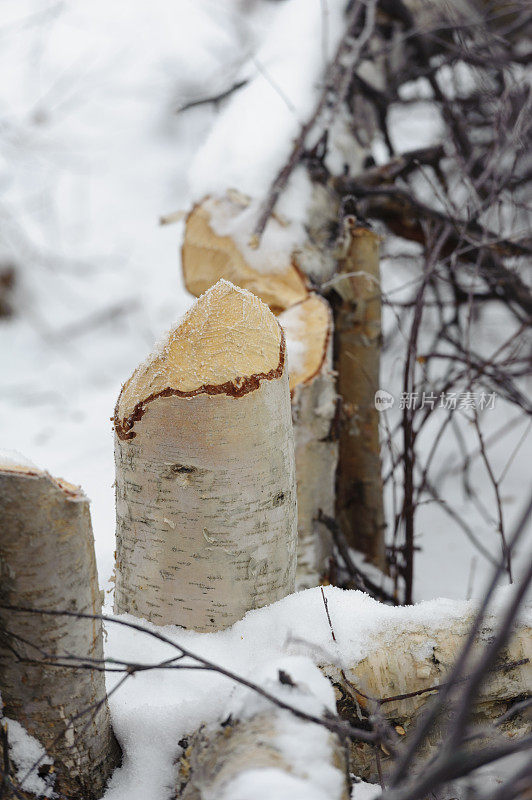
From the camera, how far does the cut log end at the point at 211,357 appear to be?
2.97 ft

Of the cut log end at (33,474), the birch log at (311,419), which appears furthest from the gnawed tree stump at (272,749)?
the birch log at (311,419)

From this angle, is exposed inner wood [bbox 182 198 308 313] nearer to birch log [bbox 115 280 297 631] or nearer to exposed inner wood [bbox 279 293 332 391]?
exposed inner wood [bbox 279 293 332 391]

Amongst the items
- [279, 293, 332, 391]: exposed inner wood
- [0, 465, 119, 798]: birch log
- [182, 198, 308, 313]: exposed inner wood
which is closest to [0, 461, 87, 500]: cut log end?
[0, 465, 119, 798]: birch log

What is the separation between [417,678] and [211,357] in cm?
54

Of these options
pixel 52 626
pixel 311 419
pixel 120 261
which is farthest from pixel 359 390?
pixel 120 261

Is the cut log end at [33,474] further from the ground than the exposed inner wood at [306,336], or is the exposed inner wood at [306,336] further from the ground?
the exposed inner wood at [306,336]

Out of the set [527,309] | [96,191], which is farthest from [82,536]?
[96,191]

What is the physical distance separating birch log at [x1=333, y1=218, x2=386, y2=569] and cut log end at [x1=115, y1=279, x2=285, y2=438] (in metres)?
0.83

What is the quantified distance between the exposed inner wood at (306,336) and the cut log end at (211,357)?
0.56 m

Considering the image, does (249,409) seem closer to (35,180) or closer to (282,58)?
(282,58)

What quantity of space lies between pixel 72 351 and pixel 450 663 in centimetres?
380

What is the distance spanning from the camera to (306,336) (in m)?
1.59

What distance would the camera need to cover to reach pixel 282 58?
218 centimetres

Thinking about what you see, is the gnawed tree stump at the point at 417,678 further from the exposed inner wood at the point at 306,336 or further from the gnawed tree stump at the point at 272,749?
the exposed inner wood at the point at 306,336
